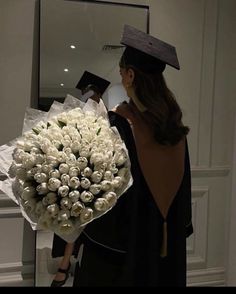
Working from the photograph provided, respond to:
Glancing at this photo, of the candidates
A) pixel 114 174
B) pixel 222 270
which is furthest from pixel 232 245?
pixel 114 174

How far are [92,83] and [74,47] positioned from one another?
0.26 metres

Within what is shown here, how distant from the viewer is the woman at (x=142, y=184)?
1.62m

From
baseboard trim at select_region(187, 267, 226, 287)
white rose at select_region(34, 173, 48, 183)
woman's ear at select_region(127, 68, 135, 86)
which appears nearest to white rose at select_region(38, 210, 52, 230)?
white rose at select_region(34, 173, 48, 183)

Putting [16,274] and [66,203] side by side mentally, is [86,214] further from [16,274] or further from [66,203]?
[16,274]

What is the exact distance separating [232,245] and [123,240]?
1.77 m

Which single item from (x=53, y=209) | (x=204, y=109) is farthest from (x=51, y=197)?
(x=204, y=109)

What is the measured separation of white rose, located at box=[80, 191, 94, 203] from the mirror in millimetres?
1358

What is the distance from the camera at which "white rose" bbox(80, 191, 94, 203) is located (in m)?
1.32

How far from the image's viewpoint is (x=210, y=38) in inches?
118

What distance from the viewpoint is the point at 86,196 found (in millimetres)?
1319

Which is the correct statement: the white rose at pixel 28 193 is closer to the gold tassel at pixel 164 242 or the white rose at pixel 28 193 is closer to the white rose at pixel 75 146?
the white rose at pixel 75 146

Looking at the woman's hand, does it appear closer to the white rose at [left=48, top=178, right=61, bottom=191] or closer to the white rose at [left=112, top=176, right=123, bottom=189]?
the white rose at [left=112, top=176, right=123, bottom=189]

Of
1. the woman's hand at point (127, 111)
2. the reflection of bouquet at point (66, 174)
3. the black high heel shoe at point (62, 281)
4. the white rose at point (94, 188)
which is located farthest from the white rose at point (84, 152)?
the black high heel shoe at point (62, 281)

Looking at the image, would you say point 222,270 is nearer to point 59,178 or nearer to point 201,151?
point 201,151
